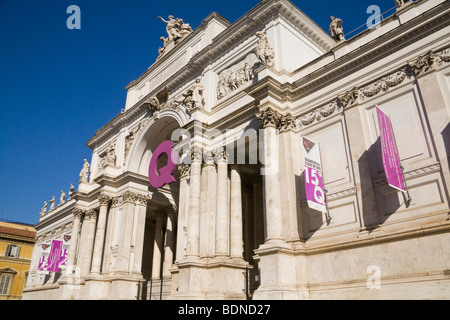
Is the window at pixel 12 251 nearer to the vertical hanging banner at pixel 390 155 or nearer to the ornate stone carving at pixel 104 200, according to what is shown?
the ornate stone carving at pixel 104 200

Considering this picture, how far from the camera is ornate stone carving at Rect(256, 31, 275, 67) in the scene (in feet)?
53.8

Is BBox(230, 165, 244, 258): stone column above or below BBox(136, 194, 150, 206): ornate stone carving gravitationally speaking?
below

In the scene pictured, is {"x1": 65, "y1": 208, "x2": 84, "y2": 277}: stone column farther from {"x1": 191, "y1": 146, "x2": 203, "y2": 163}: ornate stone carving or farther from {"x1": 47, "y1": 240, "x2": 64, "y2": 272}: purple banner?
{"x1": 191, "y1": 146, "x2": 203, "y2": 163}: ornate stone carving

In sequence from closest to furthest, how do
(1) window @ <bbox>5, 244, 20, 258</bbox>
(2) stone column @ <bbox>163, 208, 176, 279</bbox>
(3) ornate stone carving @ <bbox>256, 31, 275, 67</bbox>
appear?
(3) ornate stone carving @ <bbox>256, 31, 275, 67</bbox>
(2) stone column @ <bbox>163, 208, 176, 279</bbox>
(1) window @ <bbox>5, 244, 20, 258</bbox>

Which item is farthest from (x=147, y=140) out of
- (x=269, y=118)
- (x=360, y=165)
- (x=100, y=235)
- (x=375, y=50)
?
(x=375, y=50)

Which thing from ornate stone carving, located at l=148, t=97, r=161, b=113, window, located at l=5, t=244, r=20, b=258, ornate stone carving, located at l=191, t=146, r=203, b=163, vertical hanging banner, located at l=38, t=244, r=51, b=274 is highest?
ornate stone carving, located at l=148, t=97, r=161, b=113

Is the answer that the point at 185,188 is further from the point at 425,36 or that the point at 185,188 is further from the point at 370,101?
the point at 425,36

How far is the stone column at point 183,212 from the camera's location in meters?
18.0

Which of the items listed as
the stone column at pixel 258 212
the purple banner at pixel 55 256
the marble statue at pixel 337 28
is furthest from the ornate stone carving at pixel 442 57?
the purple banner at pixel 55 256

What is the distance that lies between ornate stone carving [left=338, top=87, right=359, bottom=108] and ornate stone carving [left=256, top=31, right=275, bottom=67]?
12.1 feet

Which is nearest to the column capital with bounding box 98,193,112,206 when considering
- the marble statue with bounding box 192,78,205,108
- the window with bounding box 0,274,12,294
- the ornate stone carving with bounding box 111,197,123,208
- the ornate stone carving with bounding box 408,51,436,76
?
the ornate stone carving with bounding box 111,197,123,208

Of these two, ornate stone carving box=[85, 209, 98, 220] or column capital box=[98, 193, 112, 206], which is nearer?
column capital box=[98, 193, 112, 206]

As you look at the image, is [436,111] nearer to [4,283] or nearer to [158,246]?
[158,246]

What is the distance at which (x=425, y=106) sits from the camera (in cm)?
1202
